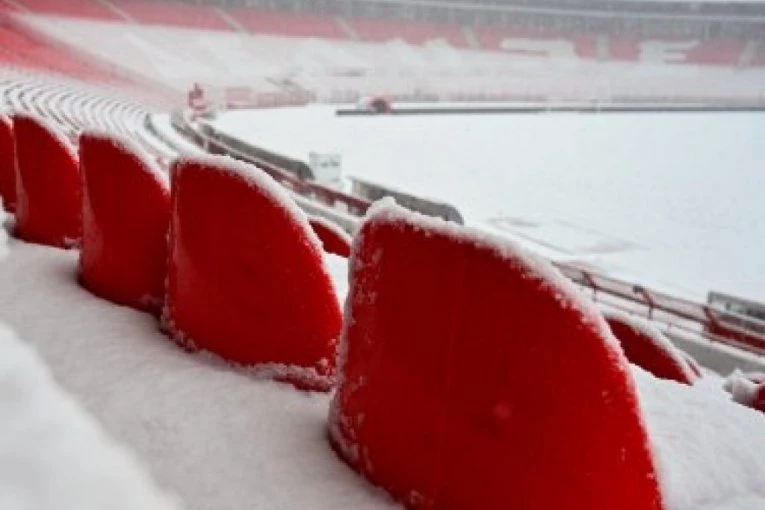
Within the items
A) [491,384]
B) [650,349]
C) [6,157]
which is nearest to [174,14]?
[6,157]

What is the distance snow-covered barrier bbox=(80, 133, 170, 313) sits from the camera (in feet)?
11.6

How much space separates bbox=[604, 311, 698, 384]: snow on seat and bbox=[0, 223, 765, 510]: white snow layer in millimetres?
1096

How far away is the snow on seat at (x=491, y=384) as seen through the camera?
190 centimetres

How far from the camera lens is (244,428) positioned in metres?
2.59

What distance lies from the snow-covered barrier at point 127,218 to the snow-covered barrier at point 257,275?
1.94 feet

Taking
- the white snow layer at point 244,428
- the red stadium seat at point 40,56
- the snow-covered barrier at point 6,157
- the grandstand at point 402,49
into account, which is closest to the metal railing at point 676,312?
the snow-covered barrier at point 6,157

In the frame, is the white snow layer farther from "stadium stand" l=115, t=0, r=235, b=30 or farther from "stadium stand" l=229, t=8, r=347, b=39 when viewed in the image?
"stadium stand" l=229, t=8, r=347, b=39

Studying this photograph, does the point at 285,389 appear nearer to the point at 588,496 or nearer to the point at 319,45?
the point at 588,496

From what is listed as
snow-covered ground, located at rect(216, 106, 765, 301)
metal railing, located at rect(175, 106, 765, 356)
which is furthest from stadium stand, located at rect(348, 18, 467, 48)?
metal railing, located at rect(175, 106, 765, 356)

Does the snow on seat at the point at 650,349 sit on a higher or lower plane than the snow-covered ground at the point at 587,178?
higher

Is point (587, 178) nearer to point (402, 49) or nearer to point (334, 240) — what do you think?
point (334, 240)

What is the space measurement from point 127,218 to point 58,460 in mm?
1443

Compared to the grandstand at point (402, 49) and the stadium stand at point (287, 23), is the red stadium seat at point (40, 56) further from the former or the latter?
the stadium stand at point (287, 23)

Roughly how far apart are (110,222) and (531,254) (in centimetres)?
234
